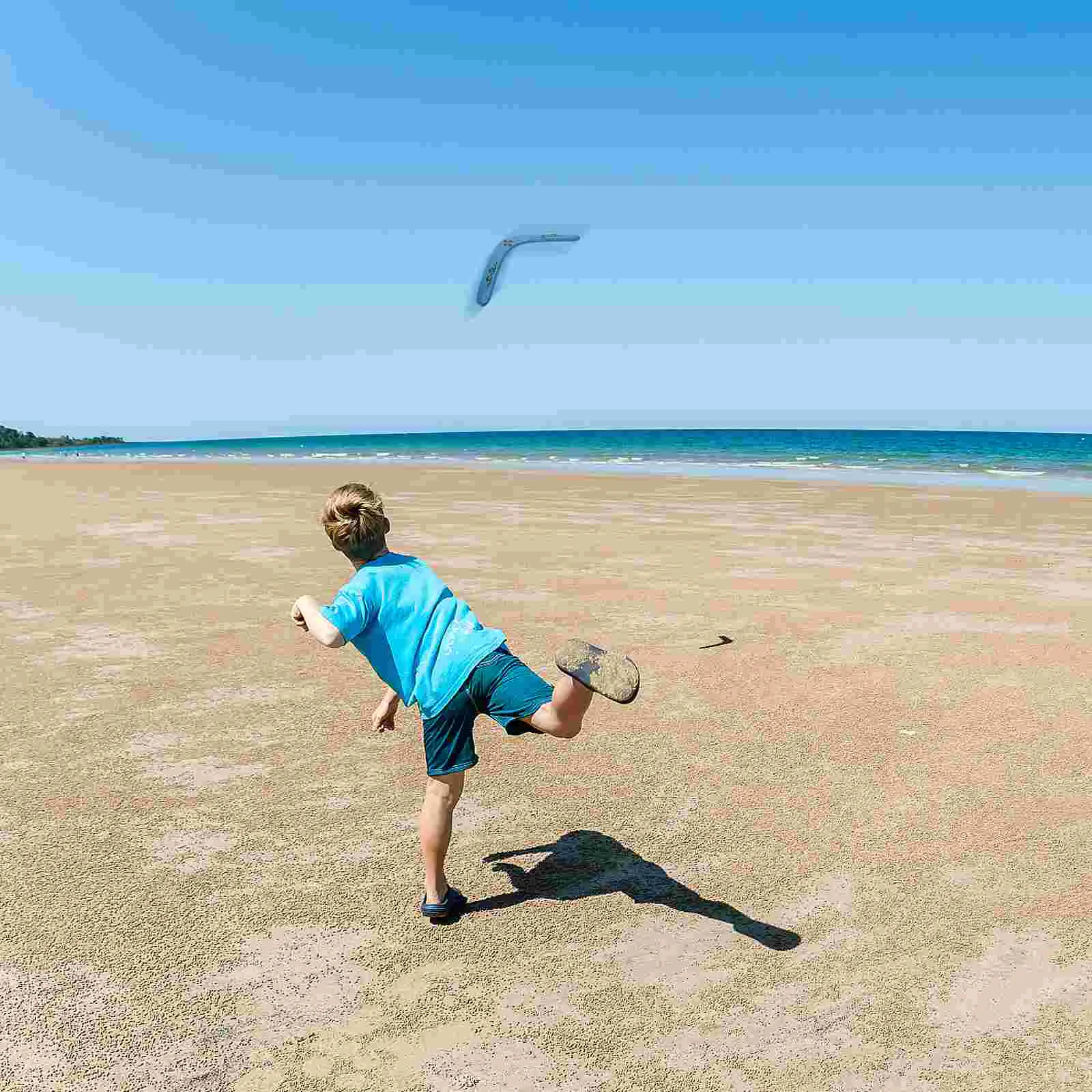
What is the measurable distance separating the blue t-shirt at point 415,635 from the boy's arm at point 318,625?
0.26 feet

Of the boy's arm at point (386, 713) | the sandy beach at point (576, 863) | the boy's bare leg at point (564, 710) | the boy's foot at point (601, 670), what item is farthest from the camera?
the boy's arm at point (386, 713)

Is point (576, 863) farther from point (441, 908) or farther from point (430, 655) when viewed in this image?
point (430, 655)

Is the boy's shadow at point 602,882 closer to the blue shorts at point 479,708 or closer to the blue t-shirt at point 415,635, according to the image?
the blue shorts at point 479,708

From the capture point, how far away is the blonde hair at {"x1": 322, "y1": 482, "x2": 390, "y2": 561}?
11.1 ft

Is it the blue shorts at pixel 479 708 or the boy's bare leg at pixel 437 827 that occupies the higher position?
the blue shorts at pixel 479 708

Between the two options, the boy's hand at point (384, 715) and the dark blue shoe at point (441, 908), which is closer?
the dark blue shoe at point (441, 908)

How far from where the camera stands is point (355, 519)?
3.39 meters

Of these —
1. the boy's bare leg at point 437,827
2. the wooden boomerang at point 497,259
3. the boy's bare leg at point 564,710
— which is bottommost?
the boy's bare leg at point 437,827

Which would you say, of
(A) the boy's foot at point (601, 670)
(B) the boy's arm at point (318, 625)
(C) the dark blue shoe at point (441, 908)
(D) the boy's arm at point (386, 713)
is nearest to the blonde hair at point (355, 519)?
(B) the boy's arm at point (318, 625)

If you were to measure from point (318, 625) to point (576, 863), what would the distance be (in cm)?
156

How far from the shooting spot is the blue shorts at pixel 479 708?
326 centimetres

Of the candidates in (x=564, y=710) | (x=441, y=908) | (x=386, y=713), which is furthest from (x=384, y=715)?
(x=564, y=710)

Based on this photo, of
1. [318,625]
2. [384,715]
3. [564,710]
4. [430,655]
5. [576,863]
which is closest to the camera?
[564,710]

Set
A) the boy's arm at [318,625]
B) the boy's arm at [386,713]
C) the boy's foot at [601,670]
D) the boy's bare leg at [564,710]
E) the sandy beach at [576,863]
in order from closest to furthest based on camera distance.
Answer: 1. the sandy beach at [576,863]
2. the boy's foot at [601,670]
3. the boy's bare leg at [564,710]
4. the boy's arm at [318,625]
5. the boy's arm at [386,713]
